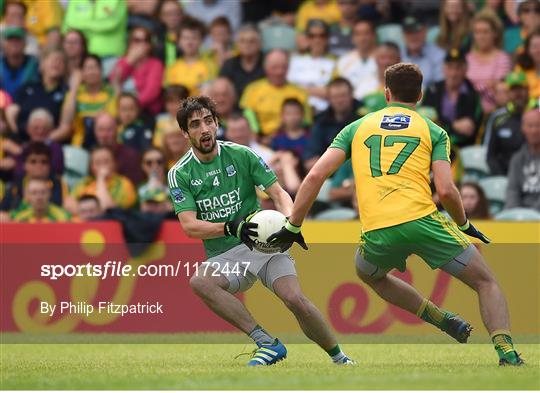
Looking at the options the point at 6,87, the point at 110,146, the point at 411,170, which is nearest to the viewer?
the point at 411,170

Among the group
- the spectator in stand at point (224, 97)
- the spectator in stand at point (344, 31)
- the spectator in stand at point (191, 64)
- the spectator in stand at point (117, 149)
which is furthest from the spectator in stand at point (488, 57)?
the spectator in stand at point (117, 149)

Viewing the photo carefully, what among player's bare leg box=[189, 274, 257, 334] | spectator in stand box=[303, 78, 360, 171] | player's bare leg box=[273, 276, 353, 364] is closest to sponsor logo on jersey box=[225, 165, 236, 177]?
player's bare leg box=[189, 274, 257, 334]

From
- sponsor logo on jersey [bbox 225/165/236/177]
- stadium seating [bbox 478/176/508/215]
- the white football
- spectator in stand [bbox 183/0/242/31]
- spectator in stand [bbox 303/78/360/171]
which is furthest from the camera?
spectator in stand [bbox 183/0/242/31]

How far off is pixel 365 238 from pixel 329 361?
52.6 inches

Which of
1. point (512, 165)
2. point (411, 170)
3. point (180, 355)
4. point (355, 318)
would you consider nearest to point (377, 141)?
point (411, 170)

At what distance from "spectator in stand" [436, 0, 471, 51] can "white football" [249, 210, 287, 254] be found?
25.1ft

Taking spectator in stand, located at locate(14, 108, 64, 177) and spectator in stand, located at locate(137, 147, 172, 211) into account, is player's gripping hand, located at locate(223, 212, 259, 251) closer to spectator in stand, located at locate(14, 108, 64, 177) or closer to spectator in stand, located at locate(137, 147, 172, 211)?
spectator in stand, located at locate(137, 147, 172, 211)

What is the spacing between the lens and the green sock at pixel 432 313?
9906 millimetres

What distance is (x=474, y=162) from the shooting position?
51.7 ft

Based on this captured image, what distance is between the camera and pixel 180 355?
11.3 m

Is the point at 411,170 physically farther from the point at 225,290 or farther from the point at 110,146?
the point at 110,146

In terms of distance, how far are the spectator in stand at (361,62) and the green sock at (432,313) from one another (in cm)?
709

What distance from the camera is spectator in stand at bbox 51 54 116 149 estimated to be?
17.1 meters

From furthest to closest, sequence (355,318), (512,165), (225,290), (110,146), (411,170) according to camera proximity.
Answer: (110,146), (512,165), (355,318), (225,290), (411,170)
